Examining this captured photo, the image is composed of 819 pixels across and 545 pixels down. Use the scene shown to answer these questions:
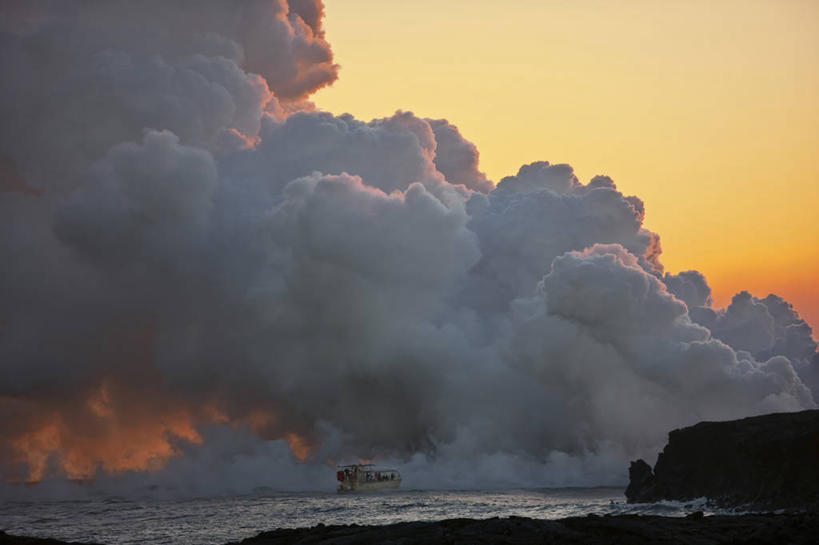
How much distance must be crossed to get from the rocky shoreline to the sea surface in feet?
136

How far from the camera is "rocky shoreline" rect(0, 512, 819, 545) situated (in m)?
78.3

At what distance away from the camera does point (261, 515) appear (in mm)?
166500

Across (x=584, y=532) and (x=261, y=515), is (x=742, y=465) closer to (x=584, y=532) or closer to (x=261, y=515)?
(x=584, y=532)

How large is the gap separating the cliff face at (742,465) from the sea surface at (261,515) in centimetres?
590

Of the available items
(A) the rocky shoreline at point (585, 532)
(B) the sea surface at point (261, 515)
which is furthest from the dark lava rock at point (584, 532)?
(B) the sea surface at point (261, 515)

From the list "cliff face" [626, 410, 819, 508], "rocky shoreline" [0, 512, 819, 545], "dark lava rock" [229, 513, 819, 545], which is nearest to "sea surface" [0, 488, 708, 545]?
"cliff face" [626, 410, 819, 508]

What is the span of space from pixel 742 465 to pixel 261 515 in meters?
78.3

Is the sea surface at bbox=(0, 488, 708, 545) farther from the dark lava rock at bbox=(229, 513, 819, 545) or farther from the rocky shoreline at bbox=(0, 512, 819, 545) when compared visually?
the rocky shoreline at bbox=(0, 512, 819, 545)

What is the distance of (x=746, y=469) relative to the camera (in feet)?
479

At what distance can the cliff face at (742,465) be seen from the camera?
133500 millimetres

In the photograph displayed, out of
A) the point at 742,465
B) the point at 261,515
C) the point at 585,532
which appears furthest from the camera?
the point at 261,515

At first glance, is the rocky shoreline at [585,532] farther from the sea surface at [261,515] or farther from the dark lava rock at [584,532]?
the sea surface at [261,515]

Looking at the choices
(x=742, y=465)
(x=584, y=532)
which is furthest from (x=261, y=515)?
(x=584, y=532)

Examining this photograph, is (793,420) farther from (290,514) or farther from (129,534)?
(129,534)
